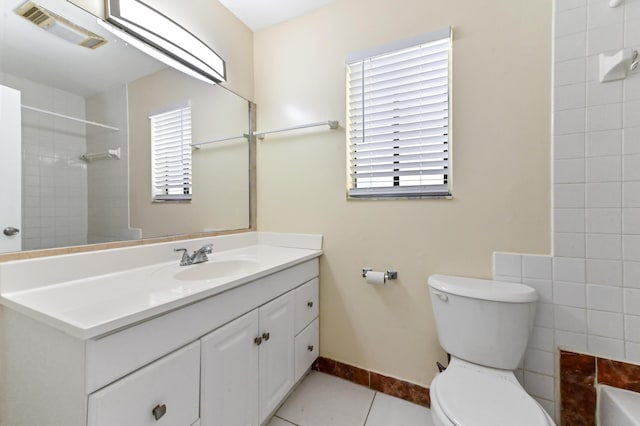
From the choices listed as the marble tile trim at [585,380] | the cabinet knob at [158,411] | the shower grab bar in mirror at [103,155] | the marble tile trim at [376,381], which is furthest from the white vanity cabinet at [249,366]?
the marble tile trim at [585,380]

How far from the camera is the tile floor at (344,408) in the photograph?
126 centimetres

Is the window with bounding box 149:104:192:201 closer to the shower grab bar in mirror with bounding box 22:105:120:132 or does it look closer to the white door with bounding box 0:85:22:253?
the shower grab bar in mirror with bounding box 22:105:120:132

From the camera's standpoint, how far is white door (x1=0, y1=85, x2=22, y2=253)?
Result: 2.79ft

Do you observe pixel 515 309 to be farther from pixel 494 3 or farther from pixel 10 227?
pixel 10 227

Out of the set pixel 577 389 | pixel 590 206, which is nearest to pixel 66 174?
pixel 590 206

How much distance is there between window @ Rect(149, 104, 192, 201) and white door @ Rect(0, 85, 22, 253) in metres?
0.47

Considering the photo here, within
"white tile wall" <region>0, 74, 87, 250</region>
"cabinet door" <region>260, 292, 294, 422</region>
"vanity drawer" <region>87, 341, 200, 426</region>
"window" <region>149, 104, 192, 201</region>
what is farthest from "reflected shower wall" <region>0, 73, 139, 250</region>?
"cabinet door" <region>260, 292, 294, 422</region>

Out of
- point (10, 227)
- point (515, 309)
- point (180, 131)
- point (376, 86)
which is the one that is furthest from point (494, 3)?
point (10, 227)

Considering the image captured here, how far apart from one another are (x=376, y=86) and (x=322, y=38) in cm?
51

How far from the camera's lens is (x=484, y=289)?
110cm

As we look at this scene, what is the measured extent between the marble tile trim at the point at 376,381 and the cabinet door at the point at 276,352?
37 centimetres

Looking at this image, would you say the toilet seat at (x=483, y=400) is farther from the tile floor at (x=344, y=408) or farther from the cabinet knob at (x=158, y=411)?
the cabinet knob at (x=158, y=411)

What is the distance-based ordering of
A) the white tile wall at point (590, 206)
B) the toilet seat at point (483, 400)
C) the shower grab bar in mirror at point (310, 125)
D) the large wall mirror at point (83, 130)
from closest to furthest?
the toilet seat at point (483, 400) < the large wall mirror at point (83, 130) < the white tile wall at point (590, 206) < the shower grab bar in mirror at point (310, 125)

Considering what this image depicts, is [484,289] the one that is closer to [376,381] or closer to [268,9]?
[376,381]
